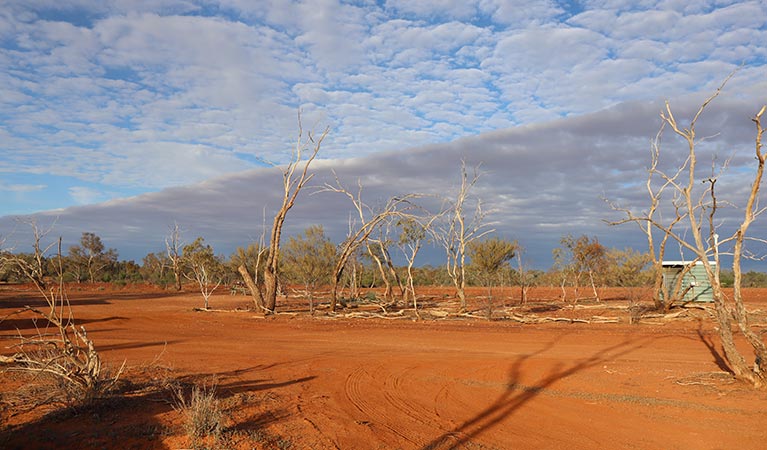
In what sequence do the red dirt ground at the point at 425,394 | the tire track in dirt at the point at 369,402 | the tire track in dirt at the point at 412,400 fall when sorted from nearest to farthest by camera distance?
1. the red dirt ground at the point at 425,394
2. the tire track in dirt at the point at 369,402
3. the tire track in dirt at the point at 412,400

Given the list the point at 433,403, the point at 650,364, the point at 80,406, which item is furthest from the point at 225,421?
the point at 650,364

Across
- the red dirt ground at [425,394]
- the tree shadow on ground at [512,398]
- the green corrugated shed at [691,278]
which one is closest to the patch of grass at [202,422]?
the red dirt ground at [425,394]

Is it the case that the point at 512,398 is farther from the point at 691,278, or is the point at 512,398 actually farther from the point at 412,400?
the point at 691,278

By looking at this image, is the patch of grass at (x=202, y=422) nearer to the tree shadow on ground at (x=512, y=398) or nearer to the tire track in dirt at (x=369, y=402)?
the tire track in dirt at (x=369, y=402)

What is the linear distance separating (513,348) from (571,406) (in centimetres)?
576

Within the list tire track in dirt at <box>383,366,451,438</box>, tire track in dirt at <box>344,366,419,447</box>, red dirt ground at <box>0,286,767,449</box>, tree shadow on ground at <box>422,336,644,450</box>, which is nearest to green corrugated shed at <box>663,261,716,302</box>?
red dirt ground at <box>0,286,767,449</box>

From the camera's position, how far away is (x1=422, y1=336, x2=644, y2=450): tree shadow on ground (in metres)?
6.92

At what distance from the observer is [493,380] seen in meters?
10.3

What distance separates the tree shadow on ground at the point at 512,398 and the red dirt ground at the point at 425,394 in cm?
4

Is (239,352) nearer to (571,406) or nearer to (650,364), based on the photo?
(571,406)

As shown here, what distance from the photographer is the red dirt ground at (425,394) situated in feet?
22.4

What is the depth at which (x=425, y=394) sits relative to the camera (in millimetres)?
9219

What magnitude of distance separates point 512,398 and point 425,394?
1.39 m

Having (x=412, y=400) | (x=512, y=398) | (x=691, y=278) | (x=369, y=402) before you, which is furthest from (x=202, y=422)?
(x=691, y=278)
